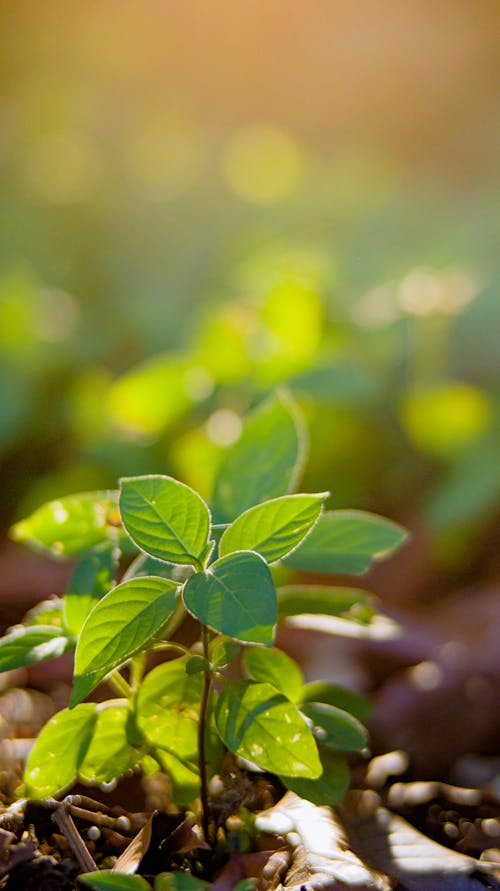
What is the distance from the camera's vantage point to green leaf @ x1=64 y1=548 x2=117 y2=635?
90 cm

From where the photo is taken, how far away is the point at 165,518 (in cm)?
81

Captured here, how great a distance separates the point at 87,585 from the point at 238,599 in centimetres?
24

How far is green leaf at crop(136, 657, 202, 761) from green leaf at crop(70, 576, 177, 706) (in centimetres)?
9

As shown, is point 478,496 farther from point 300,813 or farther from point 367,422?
point 300,813

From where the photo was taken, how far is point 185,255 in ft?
10.6

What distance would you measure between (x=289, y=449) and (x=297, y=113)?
12.8 feet

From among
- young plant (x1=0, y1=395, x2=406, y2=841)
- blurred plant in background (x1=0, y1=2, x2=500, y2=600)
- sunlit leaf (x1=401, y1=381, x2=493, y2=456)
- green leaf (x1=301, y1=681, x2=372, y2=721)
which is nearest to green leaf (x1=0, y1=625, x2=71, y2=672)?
young plant (x1=0, y1=395, x2=406, y2=841)

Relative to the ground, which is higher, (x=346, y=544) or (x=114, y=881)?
(x=346, y=544)

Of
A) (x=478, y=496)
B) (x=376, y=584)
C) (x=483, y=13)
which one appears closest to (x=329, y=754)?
(x=376, y=584)

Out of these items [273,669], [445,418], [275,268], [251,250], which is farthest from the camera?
[251,250]

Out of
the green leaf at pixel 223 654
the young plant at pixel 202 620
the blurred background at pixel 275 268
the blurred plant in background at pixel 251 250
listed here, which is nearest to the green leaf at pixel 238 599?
the young plant at pixel 202 620

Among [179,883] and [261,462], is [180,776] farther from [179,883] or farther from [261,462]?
[261,462]

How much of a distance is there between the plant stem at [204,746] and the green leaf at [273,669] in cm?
9

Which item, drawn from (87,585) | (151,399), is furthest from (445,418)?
(87,585)
